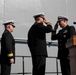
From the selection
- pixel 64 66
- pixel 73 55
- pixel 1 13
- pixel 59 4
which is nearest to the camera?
pixel 73 55

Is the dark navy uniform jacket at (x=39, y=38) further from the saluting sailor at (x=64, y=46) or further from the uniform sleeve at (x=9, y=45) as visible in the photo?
the uniform sleeve at (x=9, y=45)

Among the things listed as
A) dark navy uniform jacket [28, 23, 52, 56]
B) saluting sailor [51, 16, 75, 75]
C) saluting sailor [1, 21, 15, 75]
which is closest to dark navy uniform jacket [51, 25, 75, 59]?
saluting sailor [51, 16, 75, 75]

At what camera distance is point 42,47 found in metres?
5.89

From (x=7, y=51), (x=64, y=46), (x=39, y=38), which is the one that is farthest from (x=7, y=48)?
(x=64, y=46)

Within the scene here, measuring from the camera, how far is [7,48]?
606 cm

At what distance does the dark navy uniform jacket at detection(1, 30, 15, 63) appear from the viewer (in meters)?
6.04

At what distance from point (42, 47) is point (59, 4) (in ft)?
6.99

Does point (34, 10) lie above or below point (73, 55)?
above

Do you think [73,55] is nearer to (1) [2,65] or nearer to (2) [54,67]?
(1) [2,65]

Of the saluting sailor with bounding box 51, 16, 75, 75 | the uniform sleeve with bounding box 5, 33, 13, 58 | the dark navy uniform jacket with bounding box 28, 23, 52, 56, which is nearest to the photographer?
the saluting sailor with bounding box 51, 16, 75, 75

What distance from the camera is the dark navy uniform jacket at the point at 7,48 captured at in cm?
604

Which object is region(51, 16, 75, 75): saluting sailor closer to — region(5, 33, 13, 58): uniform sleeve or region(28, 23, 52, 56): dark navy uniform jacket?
region(28, 23, 52, 56): dark navy uniform jacket

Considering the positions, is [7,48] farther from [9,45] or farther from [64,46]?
[64,46]

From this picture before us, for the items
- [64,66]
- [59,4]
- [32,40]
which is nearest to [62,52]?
[64,66]
